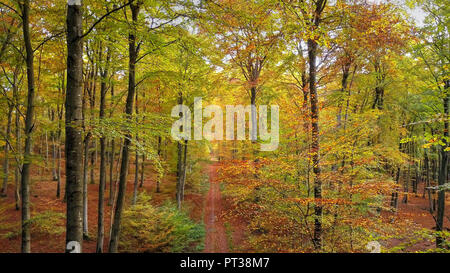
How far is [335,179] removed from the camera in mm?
6773

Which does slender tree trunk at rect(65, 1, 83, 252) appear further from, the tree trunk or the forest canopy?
the tree trunk

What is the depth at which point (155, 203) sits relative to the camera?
57.3 feet

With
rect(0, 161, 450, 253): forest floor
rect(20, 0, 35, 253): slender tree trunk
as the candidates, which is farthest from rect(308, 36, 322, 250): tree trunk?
rect(20, 0, 35, 253): slender tree trunk

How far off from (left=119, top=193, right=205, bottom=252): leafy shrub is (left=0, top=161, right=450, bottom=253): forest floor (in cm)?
141

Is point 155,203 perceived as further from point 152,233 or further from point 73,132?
point 73,132

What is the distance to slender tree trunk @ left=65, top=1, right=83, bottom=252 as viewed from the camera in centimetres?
354

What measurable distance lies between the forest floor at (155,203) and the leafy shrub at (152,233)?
55.6 inches

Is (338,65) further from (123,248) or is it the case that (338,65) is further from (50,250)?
(50,250)

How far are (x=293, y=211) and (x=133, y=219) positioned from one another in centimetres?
828

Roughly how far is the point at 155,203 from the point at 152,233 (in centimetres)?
722

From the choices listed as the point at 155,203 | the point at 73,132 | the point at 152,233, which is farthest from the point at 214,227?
the point at 73,132
